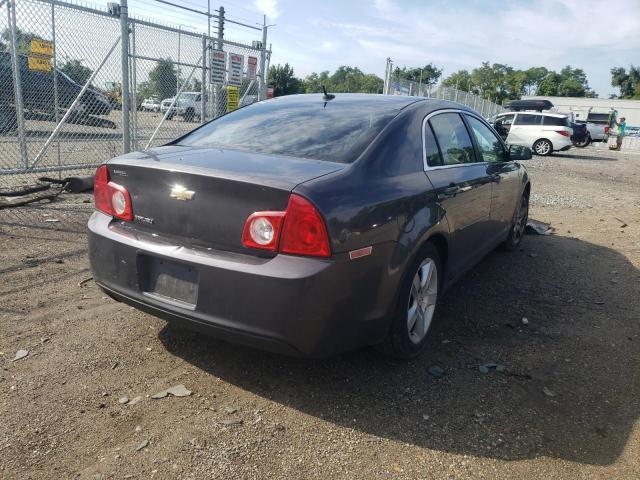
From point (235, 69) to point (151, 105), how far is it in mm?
1978

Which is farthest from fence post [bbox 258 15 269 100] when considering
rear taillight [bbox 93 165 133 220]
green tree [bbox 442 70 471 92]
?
green tree [bbox 442 70 471 92]

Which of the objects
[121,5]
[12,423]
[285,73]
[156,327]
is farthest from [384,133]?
[285,73]

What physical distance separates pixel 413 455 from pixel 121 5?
726cm

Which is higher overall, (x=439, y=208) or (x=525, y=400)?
(x=439, y=208)

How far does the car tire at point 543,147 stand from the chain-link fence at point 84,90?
15.4m

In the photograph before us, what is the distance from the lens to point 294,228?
2.39 metres

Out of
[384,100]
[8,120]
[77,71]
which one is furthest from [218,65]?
[384,100]

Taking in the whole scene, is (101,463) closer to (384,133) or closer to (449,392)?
(449,392)

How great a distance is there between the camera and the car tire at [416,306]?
2.96 meters

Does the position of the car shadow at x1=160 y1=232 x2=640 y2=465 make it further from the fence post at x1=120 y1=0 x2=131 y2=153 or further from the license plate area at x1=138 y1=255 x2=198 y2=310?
the fence post at x1=120 y1=0 x2=131 y2=153

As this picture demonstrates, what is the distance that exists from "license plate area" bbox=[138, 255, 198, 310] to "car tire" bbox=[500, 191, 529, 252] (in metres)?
3.98

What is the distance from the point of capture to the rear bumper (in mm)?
2375

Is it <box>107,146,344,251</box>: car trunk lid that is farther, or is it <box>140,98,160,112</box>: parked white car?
<box>140,98,160,112</box>: parked white car

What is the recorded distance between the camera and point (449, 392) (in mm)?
2918
